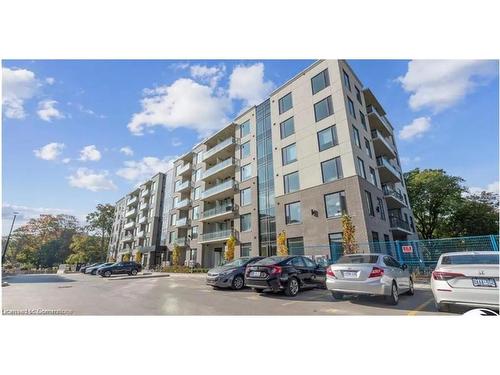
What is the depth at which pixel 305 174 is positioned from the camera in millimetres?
22031

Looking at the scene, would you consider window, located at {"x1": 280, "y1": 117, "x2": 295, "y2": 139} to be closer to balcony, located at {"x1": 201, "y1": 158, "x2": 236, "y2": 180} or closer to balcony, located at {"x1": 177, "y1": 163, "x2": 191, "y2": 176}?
balcony, located at {"x1": 201, "y1": 158, "x2": 236, "y2": 180}

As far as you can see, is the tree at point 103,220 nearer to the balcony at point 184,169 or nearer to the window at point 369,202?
the balcony at point 184,169

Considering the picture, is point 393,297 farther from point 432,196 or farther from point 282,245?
point 432,196

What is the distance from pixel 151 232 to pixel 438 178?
146 feet

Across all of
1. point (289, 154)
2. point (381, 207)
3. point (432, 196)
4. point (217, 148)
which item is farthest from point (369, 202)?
point (432, 196)

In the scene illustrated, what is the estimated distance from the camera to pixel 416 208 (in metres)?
35.3

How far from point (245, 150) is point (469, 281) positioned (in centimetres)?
2614

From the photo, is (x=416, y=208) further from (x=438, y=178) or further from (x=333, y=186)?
(x=333, y=186)

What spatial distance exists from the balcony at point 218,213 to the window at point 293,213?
803cm

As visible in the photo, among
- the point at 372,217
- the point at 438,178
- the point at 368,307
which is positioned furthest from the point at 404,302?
the point at 438,178

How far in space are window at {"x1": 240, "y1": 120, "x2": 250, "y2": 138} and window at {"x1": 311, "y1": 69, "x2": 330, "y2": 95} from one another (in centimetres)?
976

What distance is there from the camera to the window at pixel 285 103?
25.3 m

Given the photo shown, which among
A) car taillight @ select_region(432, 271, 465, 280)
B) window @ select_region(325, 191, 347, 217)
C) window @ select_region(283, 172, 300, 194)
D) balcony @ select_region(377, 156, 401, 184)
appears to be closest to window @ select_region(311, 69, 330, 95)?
window @ select_region(283, 172, 300, 194)

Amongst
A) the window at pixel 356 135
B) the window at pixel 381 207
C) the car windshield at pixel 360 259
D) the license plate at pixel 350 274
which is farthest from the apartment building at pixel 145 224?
the license plate at pixel 350 274
